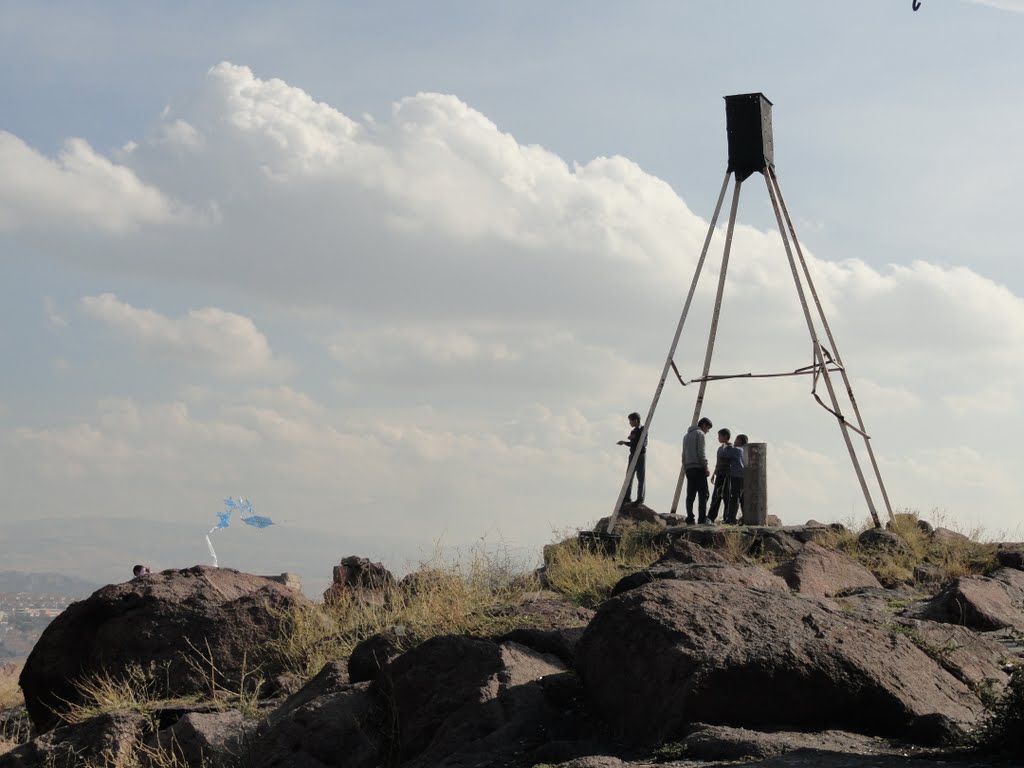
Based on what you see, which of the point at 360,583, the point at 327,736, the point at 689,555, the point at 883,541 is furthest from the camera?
the point at 883,541

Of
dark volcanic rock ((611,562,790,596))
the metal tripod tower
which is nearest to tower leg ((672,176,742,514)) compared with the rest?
the metal tripod tower

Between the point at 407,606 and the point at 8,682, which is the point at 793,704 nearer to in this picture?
the point at 407,606

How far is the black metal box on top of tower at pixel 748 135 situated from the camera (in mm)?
15820

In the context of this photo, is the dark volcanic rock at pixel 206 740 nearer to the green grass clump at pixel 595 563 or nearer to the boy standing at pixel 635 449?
the green grass clump at pixel 595 563

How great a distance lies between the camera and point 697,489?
650 inches

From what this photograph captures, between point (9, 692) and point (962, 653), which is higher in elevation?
point (962, 653)

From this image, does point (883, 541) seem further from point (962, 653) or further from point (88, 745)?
point (88, 745)

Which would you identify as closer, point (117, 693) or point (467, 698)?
point (467, 698)

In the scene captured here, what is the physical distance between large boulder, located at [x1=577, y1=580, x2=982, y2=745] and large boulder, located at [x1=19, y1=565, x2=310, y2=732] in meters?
4.16

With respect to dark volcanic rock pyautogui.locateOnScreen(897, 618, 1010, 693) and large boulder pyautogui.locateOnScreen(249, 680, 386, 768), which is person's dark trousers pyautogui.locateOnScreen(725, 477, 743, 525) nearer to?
dark volcanic rock pyautogui.locateOnScreen(897, 618, 1010, 693)

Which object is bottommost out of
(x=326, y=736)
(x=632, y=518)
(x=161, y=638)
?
(x=326, y=736)

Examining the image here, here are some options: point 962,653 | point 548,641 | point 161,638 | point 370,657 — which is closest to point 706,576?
point 548,641

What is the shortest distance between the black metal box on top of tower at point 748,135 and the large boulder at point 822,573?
5.95 metres

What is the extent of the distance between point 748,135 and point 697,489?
503 cm
